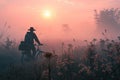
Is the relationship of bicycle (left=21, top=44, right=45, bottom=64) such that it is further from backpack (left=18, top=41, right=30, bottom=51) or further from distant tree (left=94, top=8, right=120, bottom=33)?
distant tree (left=94, top=8, right=120, bottom=33)

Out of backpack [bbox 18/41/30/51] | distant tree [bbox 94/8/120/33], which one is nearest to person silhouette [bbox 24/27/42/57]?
backpack [bbox 18/41/30/51]

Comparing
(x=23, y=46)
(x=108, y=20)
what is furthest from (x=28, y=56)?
(x=108, y=20)

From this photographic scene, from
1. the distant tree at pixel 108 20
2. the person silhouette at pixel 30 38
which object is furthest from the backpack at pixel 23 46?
the distant tree at pixel 108 20

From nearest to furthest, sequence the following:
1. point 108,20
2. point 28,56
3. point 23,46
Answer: point 28,56
point 23,46
point 108,20

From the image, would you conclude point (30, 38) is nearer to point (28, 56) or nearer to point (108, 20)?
point (28, 56)

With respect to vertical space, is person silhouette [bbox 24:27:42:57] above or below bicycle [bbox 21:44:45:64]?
above

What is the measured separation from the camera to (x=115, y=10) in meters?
46.9

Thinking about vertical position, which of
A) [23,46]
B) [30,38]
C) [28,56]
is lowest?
[28,56]

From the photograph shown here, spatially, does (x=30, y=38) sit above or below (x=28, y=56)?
above

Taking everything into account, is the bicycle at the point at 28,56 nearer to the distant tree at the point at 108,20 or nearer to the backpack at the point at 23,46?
the backpack at the point at 23,46

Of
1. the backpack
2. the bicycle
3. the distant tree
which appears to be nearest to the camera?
the bicycle

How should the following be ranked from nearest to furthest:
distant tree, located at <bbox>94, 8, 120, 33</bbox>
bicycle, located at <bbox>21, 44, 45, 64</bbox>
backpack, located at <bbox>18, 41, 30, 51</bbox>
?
bicycle, located at <bbox>21, 44, 45, 64</bbox>, backpack, located at <bbox>18, 41, 30, 51</bbox>, distant tree, located at <bbox>94, 8, 120, 33</bbox>

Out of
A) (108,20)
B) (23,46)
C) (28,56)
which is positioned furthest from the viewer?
(108,20)

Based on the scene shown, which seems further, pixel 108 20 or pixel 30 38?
pixel 108 20
